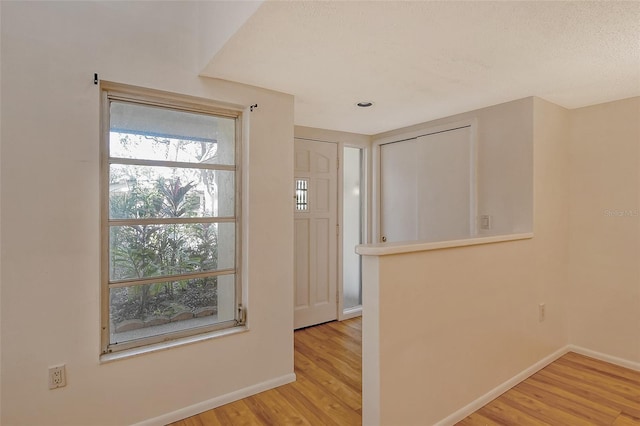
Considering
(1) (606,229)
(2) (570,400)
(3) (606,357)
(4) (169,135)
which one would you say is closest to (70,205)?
(4) (169,135)

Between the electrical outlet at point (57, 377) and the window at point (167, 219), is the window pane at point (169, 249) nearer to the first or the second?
the window at point (167, 219)

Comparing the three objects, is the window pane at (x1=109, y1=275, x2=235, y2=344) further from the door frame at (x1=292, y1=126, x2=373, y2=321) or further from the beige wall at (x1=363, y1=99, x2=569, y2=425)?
the door frame at (x1=292, y1=126, x2=373, y2=321)

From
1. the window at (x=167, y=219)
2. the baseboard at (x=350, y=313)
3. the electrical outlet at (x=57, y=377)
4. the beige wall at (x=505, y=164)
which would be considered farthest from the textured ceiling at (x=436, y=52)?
the baseboard at (x=350, y=313)

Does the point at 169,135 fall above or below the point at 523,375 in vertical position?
above

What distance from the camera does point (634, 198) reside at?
8.82 feet

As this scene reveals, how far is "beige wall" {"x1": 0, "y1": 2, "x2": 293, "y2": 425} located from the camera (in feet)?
5.42

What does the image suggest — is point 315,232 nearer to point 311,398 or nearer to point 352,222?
point 352,222

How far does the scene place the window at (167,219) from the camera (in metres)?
1.97

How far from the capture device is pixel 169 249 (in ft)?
7.03

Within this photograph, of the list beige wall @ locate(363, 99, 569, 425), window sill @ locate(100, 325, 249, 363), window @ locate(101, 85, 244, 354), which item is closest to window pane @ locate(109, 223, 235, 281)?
window @ locate(101, 85, 244, 354)

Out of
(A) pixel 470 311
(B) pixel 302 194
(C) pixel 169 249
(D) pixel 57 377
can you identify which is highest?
(B) pixel 302 194

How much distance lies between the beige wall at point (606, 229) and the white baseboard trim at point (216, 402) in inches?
102

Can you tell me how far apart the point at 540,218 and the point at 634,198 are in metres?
0.73

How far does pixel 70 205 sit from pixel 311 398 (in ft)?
6.08
